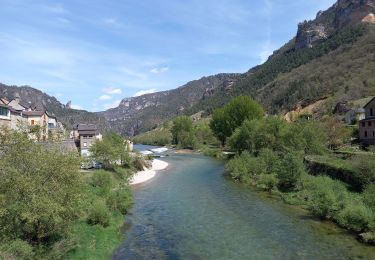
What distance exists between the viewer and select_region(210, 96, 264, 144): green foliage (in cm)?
11412

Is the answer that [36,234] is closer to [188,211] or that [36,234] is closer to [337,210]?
[188,211]

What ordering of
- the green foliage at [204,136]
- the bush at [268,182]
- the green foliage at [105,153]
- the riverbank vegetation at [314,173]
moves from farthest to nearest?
the green foliage at [204,136] < the green foliage at [105,153] < the bush at [268,182] < the riverbank vegetation at [314,173]

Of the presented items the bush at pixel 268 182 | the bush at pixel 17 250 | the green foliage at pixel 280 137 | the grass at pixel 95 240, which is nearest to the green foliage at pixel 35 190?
the bush at pixel 17 250

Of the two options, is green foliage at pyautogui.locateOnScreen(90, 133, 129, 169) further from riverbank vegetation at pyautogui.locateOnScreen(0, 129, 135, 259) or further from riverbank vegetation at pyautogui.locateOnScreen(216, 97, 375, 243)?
riverbank vegetation at pyautogui.locateOnScreen(0, 129, 135, 259)

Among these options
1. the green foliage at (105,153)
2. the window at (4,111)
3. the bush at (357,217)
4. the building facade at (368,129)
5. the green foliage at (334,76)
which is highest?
the green foliage at (334,76)

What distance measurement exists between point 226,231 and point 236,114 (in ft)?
285

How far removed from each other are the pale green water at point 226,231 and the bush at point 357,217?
97 centimetres

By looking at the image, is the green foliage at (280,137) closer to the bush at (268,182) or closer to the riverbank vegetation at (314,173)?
the riverbank vegetation at (314,173)

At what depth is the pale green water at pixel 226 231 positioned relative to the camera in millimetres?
26734

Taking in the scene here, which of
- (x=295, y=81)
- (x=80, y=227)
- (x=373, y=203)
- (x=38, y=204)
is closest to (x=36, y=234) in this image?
(x=38, y=204)

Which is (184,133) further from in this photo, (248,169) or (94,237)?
(94,237)

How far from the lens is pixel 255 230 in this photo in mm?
32219

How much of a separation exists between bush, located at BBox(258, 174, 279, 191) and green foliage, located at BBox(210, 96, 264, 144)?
6174cm

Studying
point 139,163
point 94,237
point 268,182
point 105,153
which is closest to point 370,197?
point 268,182
